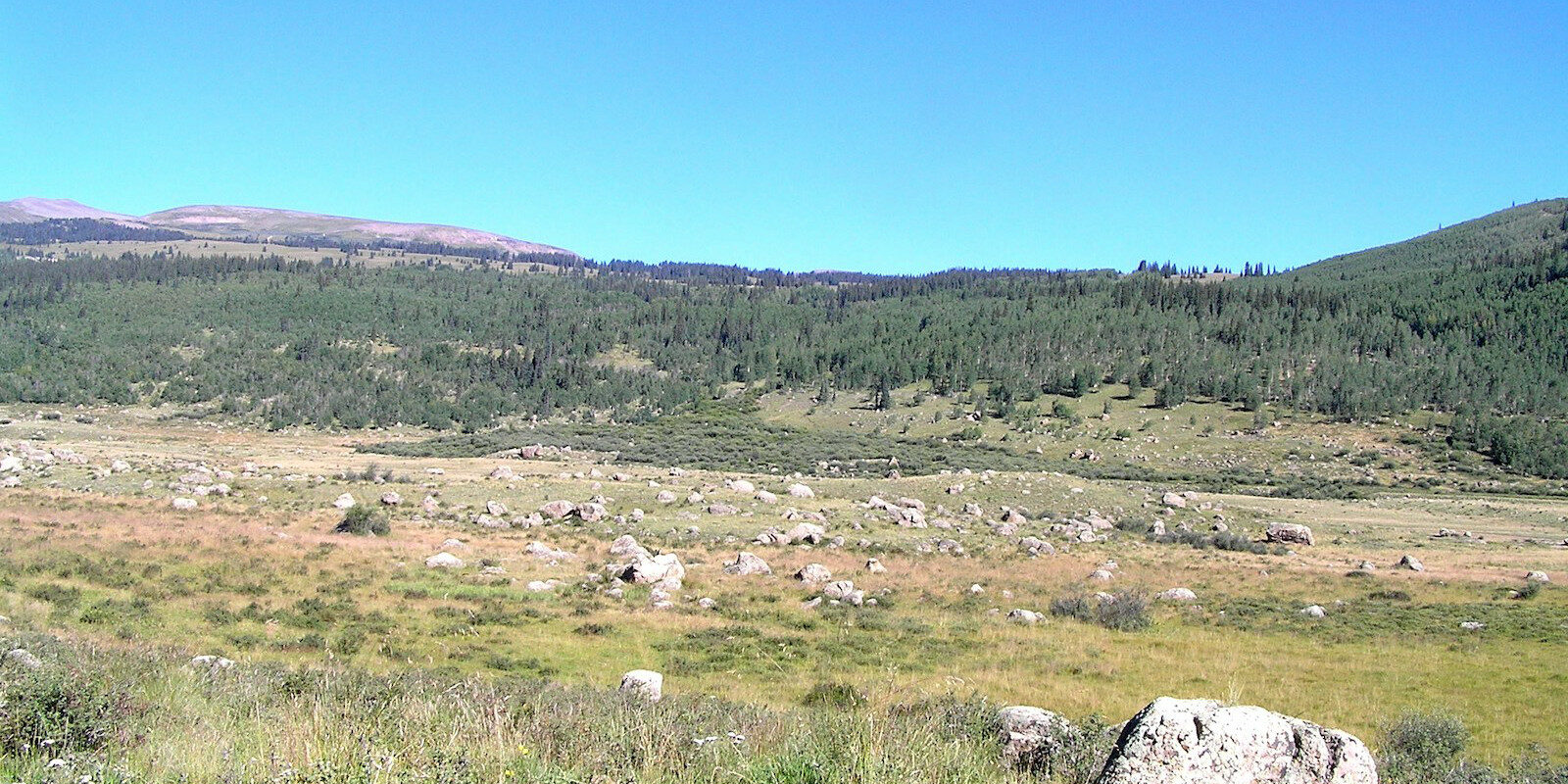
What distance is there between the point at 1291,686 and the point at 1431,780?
7134mm

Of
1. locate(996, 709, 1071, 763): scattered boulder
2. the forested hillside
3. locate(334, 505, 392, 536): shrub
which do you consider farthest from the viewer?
the forested hillside

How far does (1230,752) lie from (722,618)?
45.0 feet

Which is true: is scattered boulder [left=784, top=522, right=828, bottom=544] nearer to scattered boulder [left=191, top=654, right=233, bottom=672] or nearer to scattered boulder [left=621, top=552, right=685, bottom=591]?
scattered boulder [left=621, top=552, right=685, bottom=591]

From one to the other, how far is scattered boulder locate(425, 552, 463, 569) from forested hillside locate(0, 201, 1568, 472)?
91591 mm

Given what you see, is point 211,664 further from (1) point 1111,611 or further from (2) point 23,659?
(1) point 1111,611

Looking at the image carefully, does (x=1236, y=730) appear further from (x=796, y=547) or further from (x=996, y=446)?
(x=996, y=446)

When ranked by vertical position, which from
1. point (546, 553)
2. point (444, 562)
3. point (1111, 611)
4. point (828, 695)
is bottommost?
point (546, 553)

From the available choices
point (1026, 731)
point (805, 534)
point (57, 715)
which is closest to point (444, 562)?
point (805, 534)

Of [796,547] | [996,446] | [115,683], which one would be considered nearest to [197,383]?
[996,446]

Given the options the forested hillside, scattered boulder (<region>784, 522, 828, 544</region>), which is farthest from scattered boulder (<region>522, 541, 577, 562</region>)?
the forested hillside

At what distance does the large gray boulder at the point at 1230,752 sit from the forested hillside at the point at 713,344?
108 meters

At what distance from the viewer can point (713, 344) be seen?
540 feet

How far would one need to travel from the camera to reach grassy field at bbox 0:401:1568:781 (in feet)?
25.0

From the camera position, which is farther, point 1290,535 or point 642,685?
point 1290,535
